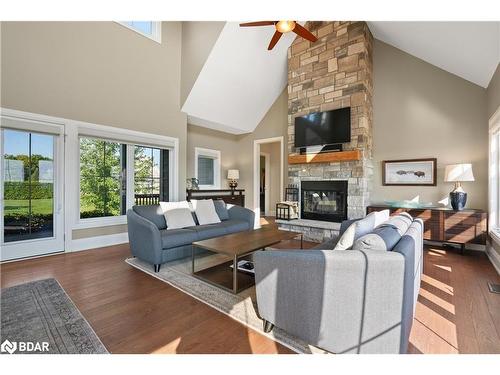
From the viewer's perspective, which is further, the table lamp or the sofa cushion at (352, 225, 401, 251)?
the table lamp

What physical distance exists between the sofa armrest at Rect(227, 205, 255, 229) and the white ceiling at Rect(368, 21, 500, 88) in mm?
3746

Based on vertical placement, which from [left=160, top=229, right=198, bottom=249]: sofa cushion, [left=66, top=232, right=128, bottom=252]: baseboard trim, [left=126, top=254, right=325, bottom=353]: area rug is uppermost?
[left=160, top=229, right=198, bottom=249]: sofa cushion

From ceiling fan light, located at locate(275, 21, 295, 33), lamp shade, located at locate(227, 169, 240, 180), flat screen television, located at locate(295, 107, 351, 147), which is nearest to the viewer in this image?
ceiling fan light, located at locate(275, 21, 295, 33)

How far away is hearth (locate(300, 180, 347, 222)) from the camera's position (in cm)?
479

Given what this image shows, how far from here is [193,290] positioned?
8.18ft

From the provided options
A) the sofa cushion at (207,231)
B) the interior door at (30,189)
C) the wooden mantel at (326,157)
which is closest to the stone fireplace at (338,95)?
the wooden mantel at (326,157)

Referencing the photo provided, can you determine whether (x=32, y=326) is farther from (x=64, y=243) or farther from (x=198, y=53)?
(x=198, y=53)

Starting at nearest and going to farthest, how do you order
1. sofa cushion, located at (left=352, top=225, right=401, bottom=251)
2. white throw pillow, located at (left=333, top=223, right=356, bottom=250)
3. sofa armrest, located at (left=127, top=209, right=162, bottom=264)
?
sofa cushion, located at (left=352, top=225, right=401, bottom=251) → white throw pillow, located at (left=333, top=223, right=356, bottom=250) → sofa armrest, located at (left=127, top=209, right=162, bottom=264)

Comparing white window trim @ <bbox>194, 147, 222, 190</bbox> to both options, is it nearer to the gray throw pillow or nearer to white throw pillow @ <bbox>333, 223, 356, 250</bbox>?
the gray throw pillow

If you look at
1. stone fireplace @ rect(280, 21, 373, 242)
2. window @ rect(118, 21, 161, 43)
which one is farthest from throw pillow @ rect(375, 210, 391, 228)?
window @ rect(118, 21, 161, 43)

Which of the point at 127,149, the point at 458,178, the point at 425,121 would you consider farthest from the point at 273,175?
the point at 458,178

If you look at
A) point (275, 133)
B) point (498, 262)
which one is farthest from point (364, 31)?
point (498, 262)

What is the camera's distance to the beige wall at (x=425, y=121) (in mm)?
3975
